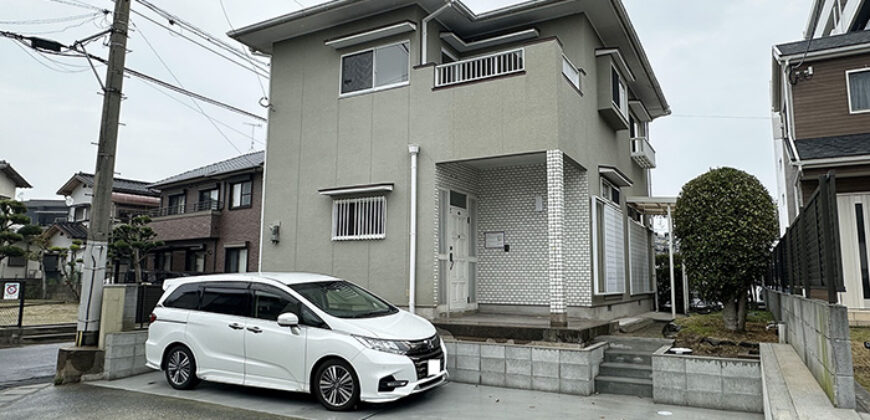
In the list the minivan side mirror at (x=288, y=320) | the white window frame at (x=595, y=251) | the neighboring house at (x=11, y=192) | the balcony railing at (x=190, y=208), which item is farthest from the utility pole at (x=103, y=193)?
the neighboring house at (x=11, y=192)

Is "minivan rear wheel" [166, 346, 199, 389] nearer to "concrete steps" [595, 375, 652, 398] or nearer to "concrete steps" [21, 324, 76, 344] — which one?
"concrete steps" [595, 375, 652, 398]

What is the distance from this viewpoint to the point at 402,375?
5.87 m

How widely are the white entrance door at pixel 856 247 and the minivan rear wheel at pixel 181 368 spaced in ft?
37.3

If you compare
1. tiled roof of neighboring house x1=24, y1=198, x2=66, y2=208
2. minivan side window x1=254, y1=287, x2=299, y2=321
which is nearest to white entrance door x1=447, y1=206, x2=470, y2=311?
minivan side window x1=254, y1=287, x2=299, y2=321

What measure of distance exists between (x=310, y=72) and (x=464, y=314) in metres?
6.03

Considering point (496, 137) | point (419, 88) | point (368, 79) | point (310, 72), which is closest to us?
point (496, 137)

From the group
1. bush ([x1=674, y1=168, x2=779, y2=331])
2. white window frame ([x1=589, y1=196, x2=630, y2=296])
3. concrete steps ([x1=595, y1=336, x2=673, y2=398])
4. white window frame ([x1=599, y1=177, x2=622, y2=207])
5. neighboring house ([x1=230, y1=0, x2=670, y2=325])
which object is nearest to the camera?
concrete steps ([x1=595, y1=336, x2=673, y2=398])

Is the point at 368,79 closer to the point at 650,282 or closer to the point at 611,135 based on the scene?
the point at 611,135

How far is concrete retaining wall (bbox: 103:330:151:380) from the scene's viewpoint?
25.8ft

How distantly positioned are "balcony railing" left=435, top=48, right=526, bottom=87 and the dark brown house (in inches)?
227

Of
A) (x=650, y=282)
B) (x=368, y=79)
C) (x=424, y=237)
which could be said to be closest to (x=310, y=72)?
(x=368, y=79)

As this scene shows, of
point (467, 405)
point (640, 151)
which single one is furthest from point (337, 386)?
point (640, 151)

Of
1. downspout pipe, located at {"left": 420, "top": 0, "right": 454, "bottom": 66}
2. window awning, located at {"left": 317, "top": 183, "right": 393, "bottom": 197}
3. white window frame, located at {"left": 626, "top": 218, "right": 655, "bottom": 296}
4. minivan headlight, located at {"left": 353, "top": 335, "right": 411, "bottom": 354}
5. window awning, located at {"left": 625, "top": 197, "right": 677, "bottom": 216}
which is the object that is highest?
downspout pipe, located at {"left": 420, "top": 0, "right": 454, "bottom": 66}

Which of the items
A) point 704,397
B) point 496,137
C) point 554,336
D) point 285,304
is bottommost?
point 704,397
